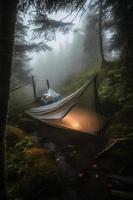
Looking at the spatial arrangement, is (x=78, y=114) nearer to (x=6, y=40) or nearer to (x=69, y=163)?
(x=69, y=163)

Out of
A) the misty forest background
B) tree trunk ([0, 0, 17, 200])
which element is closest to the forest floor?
the misty forest background

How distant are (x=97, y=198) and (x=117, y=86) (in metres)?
6.59

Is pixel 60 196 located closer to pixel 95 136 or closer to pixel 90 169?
pixel 90 169

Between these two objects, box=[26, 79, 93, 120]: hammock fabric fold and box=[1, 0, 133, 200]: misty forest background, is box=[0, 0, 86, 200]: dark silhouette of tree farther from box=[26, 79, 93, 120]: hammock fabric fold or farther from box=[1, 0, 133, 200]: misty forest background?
box=[26, 79, 93, 120]: hammock fabric fold

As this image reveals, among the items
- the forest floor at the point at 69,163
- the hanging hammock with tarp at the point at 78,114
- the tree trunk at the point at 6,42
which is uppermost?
the tree trunk at the point at 6,42

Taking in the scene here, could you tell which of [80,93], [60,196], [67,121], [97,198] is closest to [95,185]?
[97,198]

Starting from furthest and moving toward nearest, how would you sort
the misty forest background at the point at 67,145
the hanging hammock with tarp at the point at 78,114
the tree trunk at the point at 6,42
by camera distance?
1. the hanging hammock with tarp at the point at 78,114
2. the misty forest background at the point at 67,145
3. the tree trunk at the point at 6,42

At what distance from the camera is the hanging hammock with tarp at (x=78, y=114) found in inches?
285

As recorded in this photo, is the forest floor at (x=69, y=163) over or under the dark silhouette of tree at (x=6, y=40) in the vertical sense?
under

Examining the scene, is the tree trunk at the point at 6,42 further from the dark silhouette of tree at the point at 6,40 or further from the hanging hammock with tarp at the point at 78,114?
the hanging hammock with tarp at the point at 78,114

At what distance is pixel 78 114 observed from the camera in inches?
295

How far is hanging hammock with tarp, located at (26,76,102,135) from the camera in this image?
23.7ft

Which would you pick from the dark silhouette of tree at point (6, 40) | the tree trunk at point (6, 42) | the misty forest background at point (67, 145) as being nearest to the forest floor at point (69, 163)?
the misty forest background at point (67, 145)

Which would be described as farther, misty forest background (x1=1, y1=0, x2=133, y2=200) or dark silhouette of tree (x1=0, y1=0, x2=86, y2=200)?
misty forest background (x1=1, y1=0, x2=133, y2=200)
